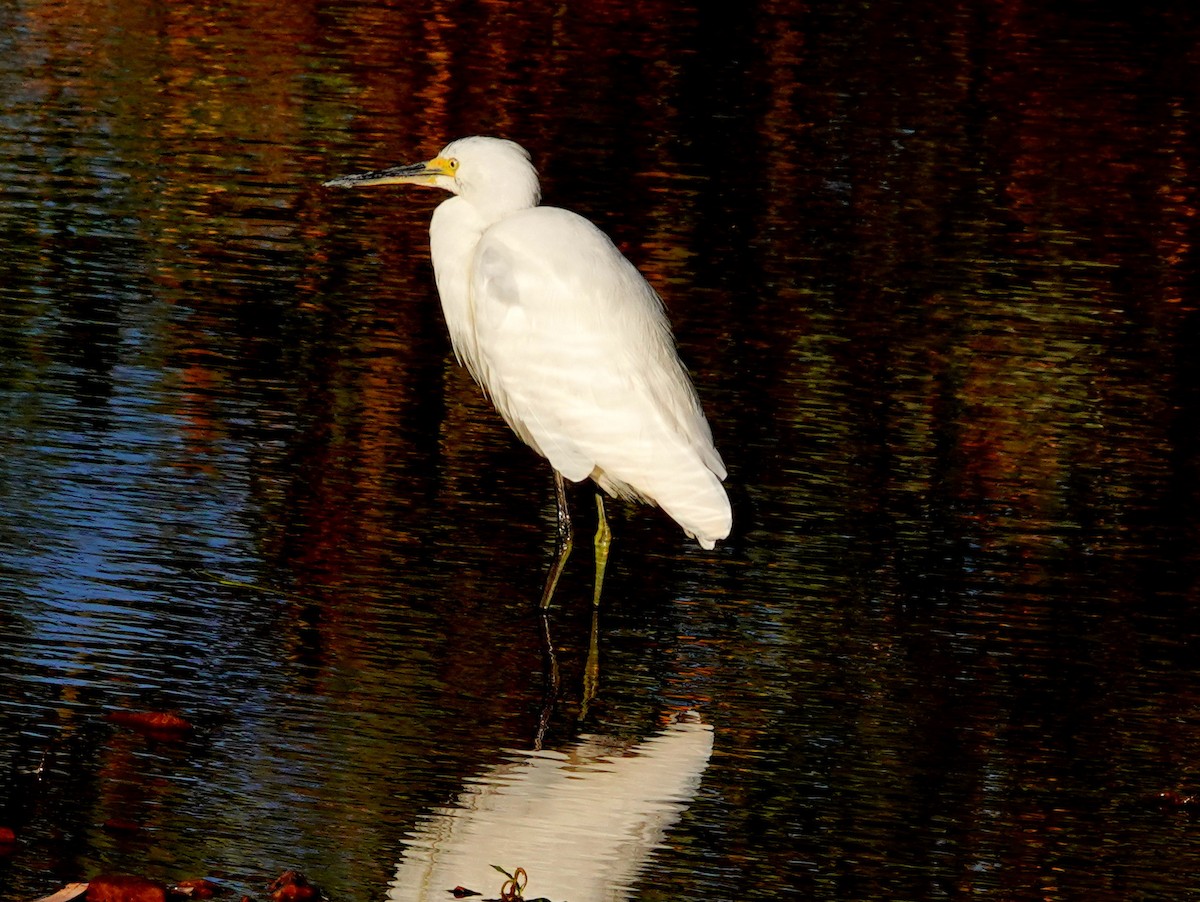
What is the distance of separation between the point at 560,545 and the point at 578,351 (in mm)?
556

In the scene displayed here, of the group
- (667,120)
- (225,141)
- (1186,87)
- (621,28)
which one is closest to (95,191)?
(225,141)

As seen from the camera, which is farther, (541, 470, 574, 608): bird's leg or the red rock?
(541, 470, 574, 608): bird's leg

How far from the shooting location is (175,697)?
471 centimetres

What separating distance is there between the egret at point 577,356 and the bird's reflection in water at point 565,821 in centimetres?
102

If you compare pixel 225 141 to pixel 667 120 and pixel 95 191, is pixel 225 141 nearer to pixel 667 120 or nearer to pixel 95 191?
pixel 95 191

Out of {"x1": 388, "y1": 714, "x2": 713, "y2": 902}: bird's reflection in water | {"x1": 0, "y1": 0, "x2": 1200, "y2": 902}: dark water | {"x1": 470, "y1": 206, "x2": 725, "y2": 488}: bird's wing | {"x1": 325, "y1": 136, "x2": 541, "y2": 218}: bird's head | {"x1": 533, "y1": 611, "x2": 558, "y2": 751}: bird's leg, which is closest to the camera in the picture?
{"x1": 388, "y1": 714, "x2": 713, "y2": 902}: bird's reflection in water

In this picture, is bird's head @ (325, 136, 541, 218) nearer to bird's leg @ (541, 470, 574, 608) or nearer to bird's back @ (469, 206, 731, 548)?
bird's back @ (469, 206, 731, 548)

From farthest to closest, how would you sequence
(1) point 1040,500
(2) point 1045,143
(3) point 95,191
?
1. (2) point 1045,143
2. (3) point 95,191
3. (1) point 1040,500

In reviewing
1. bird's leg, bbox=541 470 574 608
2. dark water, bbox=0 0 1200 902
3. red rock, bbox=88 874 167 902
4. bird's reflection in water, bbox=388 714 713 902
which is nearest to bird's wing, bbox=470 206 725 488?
bird's leg, bbox=541 470 574 608

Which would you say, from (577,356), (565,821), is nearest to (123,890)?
(565,821)

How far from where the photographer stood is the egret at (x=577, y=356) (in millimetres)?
5688

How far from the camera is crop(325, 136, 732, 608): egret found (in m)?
5.69

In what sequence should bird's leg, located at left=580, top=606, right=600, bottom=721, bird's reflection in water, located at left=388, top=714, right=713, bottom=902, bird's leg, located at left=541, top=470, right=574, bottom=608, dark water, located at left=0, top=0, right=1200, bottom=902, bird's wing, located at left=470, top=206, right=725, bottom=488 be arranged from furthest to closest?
bird's wing, located at left=470, top=206, right=725, bottom=488 → bird's leg, located at left=541, top=470, right=574, bottom=608 → bird's leg, located at left=580, top=606, right=600, bottom=721 → dark water, located at left=0, top=0, right=1200, bottom=902 → bird's reflection in water, located at left=388, top=714, right=713, bottom=902

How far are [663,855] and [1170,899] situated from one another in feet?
3.37
